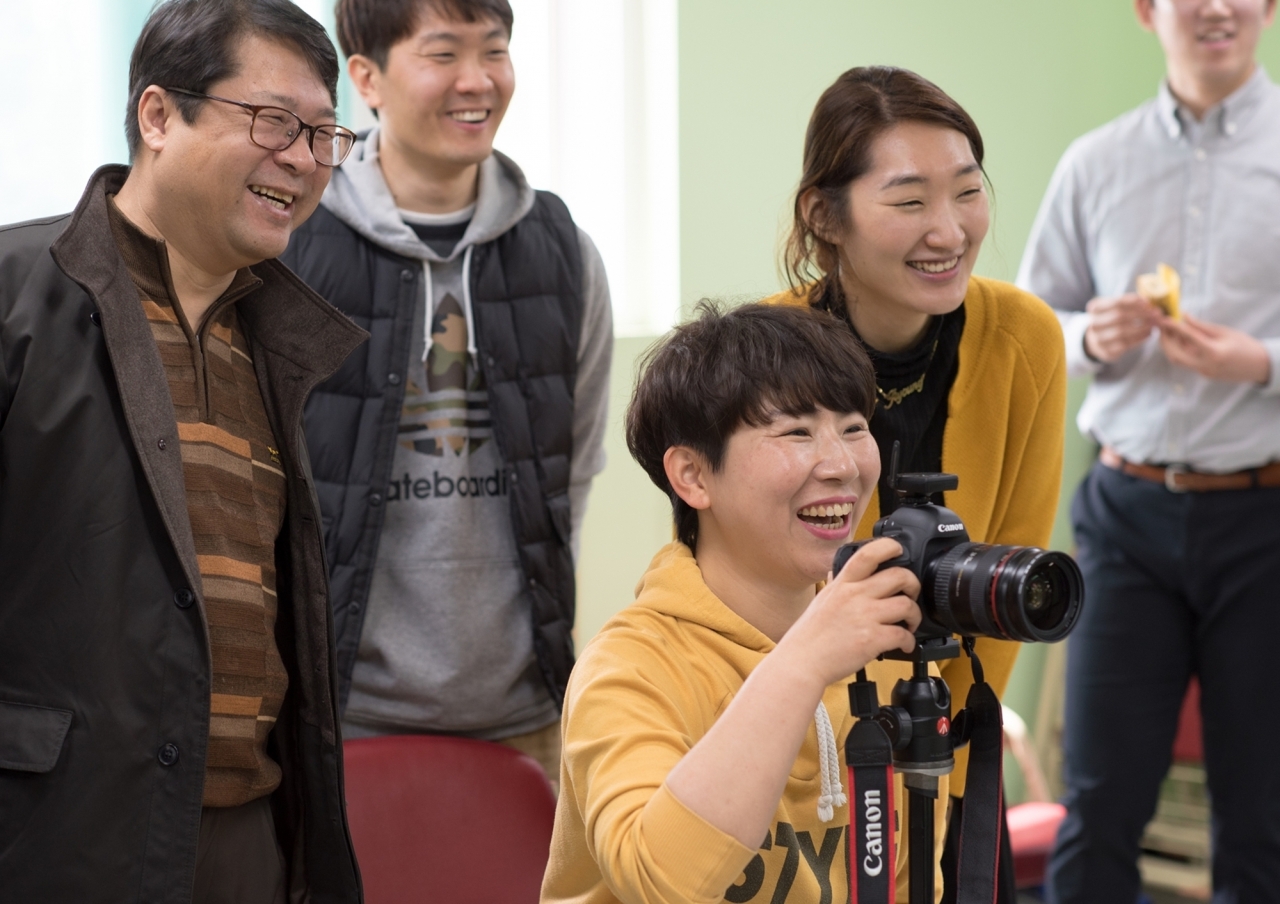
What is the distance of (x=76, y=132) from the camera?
93.2 inches

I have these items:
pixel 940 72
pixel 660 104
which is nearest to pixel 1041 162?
pixel 940 72

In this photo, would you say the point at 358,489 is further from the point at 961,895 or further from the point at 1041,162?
the point at 1041,162

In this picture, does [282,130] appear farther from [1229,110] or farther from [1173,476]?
[1229,110]

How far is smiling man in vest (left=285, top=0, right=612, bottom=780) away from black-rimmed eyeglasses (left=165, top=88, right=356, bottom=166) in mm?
534

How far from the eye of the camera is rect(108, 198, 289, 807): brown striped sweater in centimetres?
161

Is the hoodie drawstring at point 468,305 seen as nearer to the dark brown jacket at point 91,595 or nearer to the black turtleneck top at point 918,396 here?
the black turtleneck top at point 918,396

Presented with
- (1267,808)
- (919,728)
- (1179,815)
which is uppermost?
(919,728)

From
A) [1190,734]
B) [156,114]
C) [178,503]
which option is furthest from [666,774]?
[1190,734]

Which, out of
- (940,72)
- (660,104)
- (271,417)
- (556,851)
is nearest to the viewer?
(556,851)

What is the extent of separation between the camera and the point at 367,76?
2336mm

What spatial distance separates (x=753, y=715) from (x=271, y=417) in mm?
833

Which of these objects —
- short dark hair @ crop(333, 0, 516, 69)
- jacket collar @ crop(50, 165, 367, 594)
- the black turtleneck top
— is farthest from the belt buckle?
jacket collar @ crop(50, 165, 367, 594)

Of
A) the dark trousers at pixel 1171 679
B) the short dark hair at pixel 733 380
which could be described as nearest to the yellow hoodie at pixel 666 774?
the short dark hair at pixel 733 380

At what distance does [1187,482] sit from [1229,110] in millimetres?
761
